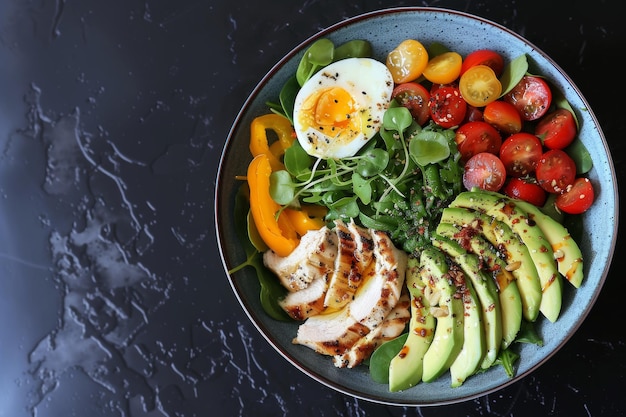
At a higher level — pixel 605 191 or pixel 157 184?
pixel 605 191

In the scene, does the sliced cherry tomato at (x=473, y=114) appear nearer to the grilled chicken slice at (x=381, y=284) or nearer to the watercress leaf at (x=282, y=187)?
the grilled chicken slice at (x=381, y=284)

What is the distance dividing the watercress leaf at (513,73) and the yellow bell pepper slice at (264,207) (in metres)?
0.83

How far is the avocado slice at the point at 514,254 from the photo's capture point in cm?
191

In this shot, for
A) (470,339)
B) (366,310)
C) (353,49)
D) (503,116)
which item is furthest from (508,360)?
(353,49)

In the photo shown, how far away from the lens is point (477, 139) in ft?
6.73

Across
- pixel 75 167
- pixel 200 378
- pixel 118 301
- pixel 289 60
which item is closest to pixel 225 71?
pixel 289 60

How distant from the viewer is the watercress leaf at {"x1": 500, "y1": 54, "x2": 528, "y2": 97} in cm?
196

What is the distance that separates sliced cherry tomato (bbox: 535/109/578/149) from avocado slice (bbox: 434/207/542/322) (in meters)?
0.32

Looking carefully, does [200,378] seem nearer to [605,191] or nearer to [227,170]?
[227,170]

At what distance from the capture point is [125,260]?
7.87 ft

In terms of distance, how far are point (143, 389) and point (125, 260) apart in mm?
490

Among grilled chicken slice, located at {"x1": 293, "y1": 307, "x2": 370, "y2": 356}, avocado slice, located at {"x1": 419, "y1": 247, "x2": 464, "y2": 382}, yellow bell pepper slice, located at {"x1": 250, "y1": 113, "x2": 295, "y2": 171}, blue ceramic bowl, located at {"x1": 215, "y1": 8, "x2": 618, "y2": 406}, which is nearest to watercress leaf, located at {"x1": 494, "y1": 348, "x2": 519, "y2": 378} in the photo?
blue ceramic bowl, located at {"x1": 215, "y1": 8, "x2": 618, "y2": 406}

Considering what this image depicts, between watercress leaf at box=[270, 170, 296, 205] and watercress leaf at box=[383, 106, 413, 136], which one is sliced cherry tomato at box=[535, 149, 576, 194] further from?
watercress leaf at box=[270, 170, 296, 205]

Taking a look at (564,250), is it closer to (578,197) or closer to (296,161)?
(578,197)
